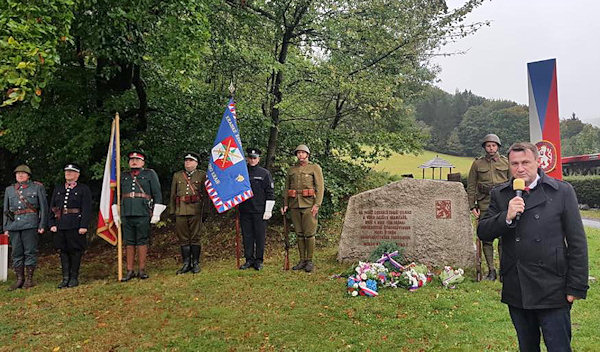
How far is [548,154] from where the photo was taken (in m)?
4.25

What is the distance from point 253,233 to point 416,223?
2.54 m

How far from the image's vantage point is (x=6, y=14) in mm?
4258

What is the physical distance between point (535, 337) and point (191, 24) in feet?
16.1

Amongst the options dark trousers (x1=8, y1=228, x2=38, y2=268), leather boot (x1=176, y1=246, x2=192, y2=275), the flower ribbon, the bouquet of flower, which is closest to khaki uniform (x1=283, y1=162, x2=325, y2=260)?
the flower ribbon

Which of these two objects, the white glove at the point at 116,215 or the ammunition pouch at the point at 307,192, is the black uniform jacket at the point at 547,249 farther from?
the white glove at the point at 116,215

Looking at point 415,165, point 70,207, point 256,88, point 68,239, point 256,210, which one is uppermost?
point 256,88

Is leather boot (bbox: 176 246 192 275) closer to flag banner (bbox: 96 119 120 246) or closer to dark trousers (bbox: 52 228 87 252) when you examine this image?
flag banner (bbox: 96 119 120 246)

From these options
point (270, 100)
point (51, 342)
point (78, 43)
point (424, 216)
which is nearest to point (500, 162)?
point (424, 216)

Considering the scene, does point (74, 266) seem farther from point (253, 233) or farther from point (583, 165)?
point (583, 165)

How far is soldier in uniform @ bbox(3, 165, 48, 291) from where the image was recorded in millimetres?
6418

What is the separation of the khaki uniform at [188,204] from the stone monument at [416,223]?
2.33 m

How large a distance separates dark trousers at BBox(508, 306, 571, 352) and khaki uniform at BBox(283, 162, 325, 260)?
405 centimetres

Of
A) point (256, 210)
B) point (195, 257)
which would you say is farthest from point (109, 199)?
point (256, 210)

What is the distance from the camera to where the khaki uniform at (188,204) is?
6.73m
